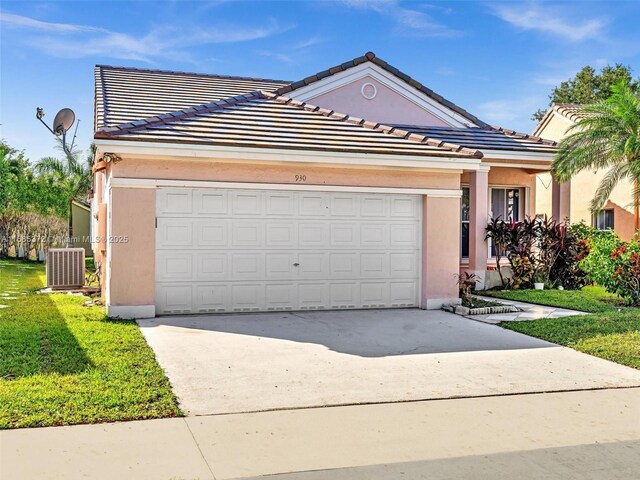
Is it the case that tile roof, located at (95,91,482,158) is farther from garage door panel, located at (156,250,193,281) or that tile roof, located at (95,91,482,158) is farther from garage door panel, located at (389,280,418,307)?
garage door panel, located at (389,280,418,307)

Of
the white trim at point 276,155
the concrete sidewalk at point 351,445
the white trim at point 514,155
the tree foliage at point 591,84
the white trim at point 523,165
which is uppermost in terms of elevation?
the tree foliage at point 591,84

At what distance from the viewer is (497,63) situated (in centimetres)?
2395

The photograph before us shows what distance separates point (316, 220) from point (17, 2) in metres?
7.74

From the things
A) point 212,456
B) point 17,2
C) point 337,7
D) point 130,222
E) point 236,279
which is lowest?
point 212,456

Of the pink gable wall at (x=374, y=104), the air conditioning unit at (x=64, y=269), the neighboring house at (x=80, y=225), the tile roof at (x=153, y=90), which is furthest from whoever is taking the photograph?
the neighboring house at (x=80, y=225)

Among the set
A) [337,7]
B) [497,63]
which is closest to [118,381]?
[337,7]

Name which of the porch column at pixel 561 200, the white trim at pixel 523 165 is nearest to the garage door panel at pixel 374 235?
the white trim at pixel 523 165

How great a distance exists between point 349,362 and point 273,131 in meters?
5.43

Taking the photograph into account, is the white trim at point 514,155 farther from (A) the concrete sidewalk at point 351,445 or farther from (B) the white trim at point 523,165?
(A) the concrete sidewalk at point 351,445

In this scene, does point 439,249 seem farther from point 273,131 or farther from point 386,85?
point 386,85

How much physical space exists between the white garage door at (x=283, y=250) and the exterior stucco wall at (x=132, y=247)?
0.18 meters

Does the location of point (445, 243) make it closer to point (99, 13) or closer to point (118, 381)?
point (118, 381)

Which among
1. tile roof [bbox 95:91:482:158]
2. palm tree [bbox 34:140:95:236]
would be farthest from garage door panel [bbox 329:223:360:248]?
palm tree [bbox 34:140:95:236]

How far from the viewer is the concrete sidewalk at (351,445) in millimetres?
4477
